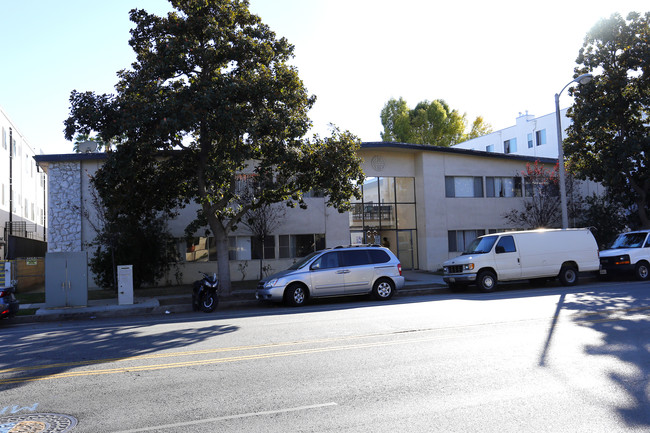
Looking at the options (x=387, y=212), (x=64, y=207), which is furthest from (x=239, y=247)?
(x=387, y=212)

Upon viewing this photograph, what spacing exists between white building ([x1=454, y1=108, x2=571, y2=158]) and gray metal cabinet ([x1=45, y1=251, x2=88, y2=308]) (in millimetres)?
33997

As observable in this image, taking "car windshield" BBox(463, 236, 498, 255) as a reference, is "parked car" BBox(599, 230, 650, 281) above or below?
below

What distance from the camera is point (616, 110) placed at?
24.2 meters

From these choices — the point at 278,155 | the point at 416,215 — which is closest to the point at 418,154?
the point at 416,215

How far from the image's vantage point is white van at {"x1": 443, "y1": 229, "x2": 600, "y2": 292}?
17750 millimetres

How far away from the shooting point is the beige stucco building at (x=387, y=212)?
21.8 m

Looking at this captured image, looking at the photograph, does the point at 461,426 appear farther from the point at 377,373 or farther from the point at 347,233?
the point at 347,233

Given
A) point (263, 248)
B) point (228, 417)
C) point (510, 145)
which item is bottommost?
point (228, 417)

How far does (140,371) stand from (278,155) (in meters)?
10.1

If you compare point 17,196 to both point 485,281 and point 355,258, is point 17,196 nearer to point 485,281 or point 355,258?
point 355,258

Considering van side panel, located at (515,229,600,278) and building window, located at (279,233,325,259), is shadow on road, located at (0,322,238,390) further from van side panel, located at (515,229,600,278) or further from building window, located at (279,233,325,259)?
building window, located at (279,233,325,259)

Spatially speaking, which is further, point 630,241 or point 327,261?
point 630,241

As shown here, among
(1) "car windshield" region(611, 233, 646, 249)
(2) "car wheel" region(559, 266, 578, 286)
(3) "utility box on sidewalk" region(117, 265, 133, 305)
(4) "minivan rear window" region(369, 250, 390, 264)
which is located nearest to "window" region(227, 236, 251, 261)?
(3) "utility box on sidewalk" region(117, 265, 133, 305)

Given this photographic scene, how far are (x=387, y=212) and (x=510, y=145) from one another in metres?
28.3
